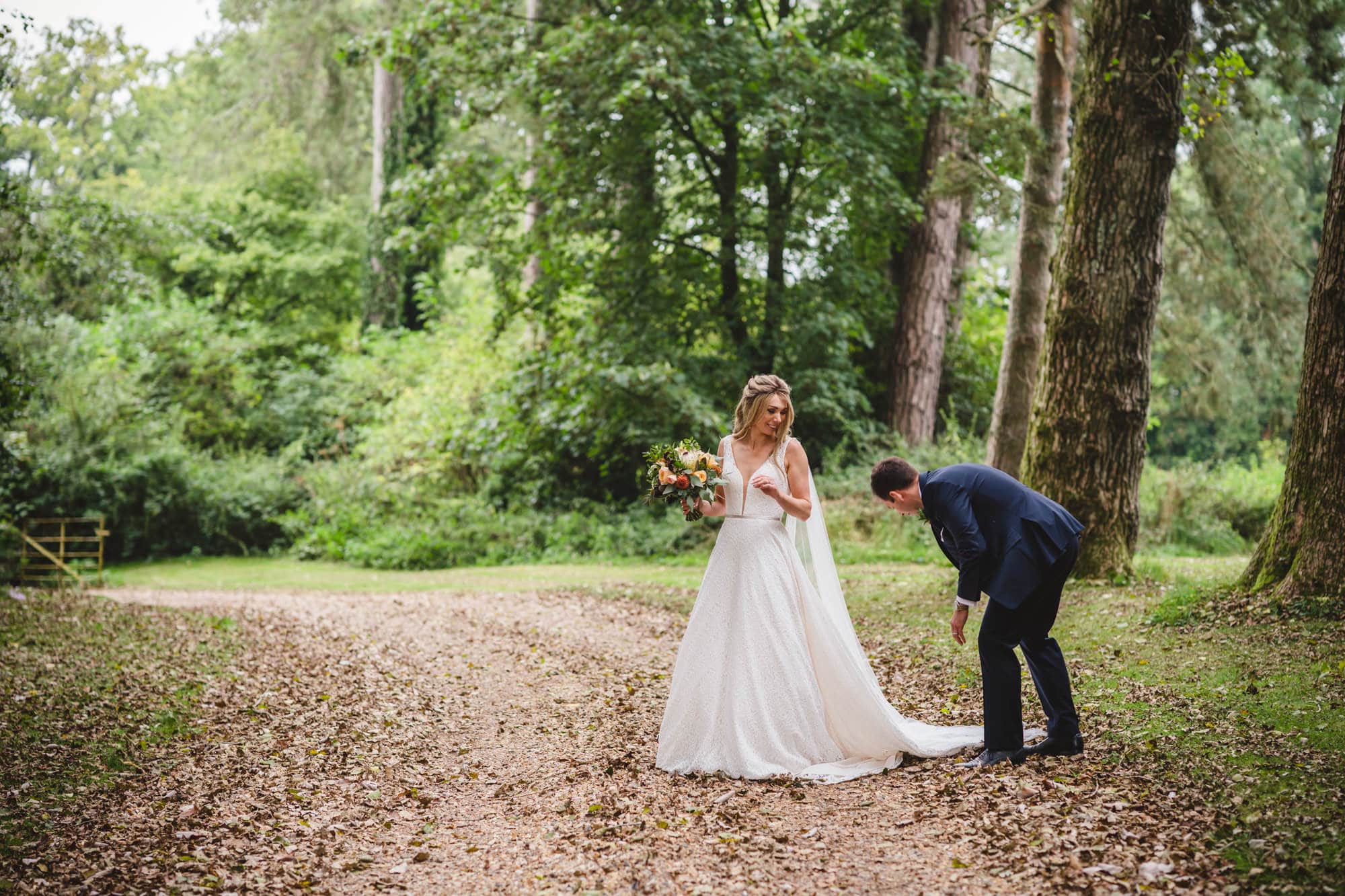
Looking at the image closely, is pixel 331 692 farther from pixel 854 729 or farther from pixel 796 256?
pixel 796 256

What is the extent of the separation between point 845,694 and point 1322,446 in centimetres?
425

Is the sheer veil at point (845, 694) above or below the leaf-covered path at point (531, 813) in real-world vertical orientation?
→ above

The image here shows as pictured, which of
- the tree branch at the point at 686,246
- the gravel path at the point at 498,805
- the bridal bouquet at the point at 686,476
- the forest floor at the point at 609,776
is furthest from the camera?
the tree branch at the point at 686,246

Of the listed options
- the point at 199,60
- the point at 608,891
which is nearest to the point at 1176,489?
the point at 608,891

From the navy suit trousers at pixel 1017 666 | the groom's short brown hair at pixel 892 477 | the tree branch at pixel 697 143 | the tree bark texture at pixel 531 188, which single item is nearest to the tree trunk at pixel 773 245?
the tree branch at pixel 697 143

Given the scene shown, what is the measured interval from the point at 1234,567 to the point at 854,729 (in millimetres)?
7981

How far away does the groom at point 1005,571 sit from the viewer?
524cm

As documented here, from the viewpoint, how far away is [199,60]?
29.7 m

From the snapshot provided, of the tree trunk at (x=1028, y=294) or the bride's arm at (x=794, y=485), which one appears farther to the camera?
the tree trunk at (x=1028, y=294)

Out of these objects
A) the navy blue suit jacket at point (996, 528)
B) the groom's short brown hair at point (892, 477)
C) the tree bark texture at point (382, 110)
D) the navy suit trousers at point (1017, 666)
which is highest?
the tree bark texture at point (382, 110)

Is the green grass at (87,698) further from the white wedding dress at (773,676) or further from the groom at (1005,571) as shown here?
the groom at (1005,571)

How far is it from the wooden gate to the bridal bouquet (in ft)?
45.2

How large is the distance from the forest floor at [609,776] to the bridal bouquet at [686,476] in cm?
158

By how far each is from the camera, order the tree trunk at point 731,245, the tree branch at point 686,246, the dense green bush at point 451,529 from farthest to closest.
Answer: the dense green bush at point 451,529 → the tree branch at point 686,246 → the tree trunk at point 731,245
